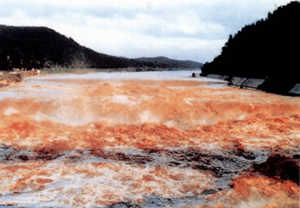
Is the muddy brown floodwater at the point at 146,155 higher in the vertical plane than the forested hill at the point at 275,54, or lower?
lower

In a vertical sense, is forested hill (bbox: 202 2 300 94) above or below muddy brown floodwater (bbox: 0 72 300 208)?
above

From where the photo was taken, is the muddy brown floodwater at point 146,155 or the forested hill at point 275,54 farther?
the forested hill at point 275,54

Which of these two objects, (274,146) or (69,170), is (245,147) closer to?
(274,146)

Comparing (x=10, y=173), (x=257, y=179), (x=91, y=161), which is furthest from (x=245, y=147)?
(x=10, y=173)

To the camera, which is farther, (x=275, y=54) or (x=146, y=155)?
(x=275, y=54)
